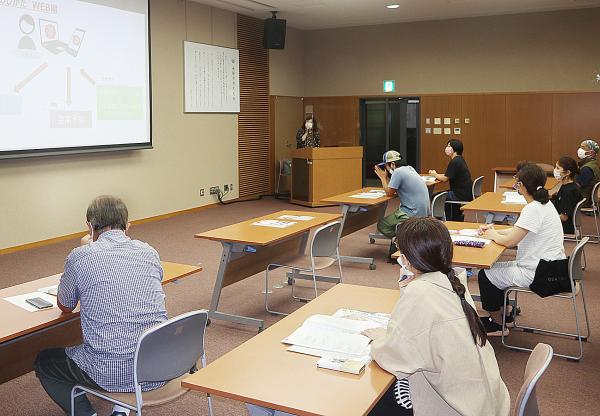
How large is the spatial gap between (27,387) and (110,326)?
151cm

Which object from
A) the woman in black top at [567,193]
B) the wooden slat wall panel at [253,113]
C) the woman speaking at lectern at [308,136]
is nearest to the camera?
the woman in black top at [567,193]

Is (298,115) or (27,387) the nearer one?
(27,387)

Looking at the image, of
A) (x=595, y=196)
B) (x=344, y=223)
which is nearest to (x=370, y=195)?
(x=344, y=223)

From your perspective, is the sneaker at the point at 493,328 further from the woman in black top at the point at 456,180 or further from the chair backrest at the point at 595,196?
the chair backrest at the point at 595,196

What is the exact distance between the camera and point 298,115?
12.9m

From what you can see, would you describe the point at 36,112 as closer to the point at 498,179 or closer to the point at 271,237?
the point at 271,237

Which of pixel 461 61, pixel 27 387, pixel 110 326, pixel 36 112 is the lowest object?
pixel 27 387

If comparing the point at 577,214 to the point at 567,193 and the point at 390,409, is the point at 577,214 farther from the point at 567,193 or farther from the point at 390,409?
the point at 390,409

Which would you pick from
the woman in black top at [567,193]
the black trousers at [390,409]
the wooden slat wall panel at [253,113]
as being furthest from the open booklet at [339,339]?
the wooden slat wall panel at [253,113]

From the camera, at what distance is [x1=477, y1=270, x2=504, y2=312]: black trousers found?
13.7ft

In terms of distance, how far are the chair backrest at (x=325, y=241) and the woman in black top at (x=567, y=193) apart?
107 inches

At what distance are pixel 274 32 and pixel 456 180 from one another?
4836mm

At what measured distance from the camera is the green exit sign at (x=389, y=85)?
12118mm

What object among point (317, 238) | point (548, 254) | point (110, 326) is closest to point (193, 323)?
point (110, 326)
